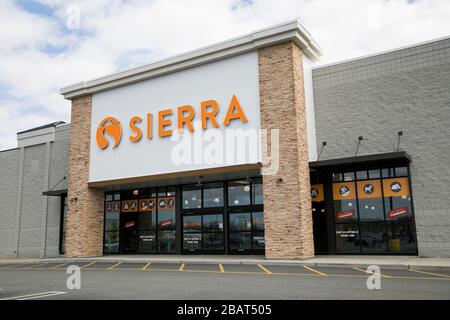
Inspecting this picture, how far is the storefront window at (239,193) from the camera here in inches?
853

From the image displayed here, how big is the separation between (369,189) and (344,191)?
1085mm

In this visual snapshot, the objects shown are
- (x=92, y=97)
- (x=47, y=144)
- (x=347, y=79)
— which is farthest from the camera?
(x=47, y=144)

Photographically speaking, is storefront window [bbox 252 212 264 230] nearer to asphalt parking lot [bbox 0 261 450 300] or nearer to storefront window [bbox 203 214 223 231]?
storefront window [bbox 203 214 223 231]

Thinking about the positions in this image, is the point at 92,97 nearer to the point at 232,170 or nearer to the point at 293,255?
the point at 232,170

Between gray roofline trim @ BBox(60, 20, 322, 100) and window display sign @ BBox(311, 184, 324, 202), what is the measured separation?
5962mm

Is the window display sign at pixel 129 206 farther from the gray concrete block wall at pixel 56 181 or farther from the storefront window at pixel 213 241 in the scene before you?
the storefront window at pixel 213 241

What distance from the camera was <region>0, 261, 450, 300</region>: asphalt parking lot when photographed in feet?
30.9

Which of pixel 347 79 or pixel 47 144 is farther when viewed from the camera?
pixel 47 144

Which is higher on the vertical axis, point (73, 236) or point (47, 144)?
point (47, 144)

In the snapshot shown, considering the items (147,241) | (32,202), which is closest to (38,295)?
(147,241)

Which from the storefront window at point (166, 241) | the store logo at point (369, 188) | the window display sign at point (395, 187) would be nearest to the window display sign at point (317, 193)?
the store logo at point (369, 188)

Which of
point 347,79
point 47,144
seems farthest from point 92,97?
point 347,79

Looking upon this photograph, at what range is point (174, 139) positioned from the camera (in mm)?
20750
